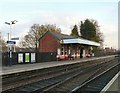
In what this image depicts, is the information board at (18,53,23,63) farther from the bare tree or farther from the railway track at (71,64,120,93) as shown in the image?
the bare tree

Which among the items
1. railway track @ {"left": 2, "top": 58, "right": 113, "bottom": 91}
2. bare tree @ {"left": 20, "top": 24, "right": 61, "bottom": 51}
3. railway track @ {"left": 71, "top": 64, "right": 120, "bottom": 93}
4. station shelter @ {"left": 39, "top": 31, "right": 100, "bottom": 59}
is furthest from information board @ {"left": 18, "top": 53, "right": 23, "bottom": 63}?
bare tree @ {"left": 20, "top": 24, "right": 61, "bottom": 51}

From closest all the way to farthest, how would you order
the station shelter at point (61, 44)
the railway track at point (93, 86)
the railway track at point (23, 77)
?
the railway track at point (93, 86), the railway track at point (23, 77), the station shelter at point (61, 44)

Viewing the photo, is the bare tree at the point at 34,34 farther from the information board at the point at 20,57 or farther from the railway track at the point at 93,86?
the railway track at the point at 93,86

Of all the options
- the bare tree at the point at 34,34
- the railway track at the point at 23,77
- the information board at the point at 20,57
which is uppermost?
the bare tree at the point at 34,34

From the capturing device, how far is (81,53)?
6053cm

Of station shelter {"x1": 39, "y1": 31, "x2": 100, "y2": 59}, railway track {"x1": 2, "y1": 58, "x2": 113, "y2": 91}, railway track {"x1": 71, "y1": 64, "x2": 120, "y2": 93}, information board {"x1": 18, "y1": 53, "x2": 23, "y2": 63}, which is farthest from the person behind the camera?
station shelter {"x1": 39, "y1": 31, "x2": 100, "y2": 59}

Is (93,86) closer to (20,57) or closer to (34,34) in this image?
(20,57)

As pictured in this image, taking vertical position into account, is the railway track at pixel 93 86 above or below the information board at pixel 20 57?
below

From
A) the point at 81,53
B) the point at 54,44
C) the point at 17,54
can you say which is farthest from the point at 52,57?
the point at 81,53

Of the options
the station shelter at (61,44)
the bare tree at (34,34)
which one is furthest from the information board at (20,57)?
the bare tree at (34,34)

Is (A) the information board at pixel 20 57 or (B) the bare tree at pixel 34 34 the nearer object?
(A) the information board at pixel 20 57

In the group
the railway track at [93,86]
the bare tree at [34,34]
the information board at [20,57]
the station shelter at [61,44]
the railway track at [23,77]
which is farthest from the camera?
the bare tree at [34,34]

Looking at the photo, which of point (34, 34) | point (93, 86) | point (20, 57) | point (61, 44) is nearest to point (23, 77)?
point (93, 86)

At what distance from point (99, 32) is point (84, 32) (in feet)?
22.4
